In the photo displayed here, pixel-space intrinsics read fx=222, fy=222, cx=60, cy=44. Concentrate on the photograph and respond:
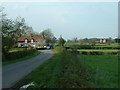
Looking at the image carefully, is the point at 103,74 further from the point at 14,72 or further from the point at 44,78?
the point at 14,72

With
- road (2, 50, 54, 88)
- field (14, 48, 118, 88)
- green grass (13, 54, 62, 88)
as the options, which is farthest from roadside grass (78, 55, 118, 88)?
road (2, 50, 54, 88)

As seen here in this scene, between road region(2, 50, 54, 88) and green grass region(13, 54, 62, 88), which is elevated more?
green grass region(13, 54, 62, 88)

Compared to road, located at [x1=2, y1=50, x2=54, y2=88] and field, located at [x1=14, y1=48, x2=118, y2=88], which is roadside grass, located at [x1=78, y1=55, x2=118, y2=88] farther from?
road, located at [x1=2, y1=50, x2=54, y2=88]

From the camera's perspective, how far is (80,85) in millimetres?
5098

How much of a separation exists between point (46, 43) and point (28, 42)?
40.3ft

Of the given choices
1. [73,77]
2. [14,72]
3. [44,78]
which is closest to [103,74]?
[73,77]

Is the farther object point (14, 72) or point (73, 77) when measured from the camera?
point (14, 72)

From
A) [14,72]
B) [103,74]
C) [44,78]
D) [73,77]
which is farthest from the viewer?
[14,72]

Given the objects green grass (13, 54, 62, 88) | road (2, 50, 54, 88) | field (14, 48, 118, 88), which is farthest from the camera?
road (2, 50, 54, 88)

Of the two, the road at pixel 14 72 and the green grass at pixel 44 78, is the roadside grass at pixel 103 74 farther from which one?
the road at pixel 14 72

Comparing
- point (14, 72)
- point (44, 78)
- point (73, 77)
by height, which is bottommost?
point (14, 72)

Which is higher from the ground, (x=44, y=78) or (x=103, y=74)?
(x=103, y=74)

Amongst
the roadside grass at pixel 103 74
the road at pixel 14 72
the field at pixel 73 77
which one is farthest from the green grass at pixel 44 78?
the roadside grass at pixel 103 74

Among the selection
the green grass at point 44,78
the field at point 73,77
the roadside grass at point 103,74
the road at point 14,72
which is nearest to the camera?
the field at point 73,77
